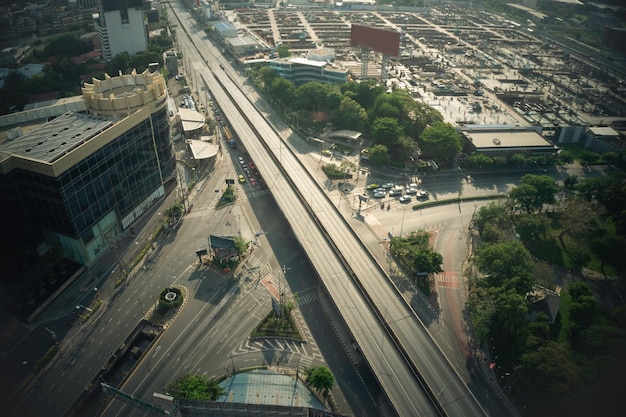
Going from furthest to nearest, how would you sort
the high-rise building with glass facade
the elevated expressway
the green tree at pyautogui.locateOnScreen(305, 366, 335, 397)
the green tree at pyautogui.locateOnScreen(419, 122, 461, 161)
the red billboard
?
the red billboard < the green tree at pyautogui.locateOnScreen(419, 122, 461, 161) < the high-rise building with glass facade < the green tree at pyautogui.locateOnScreen(305, 366, 335, 397) < the elevated expressway

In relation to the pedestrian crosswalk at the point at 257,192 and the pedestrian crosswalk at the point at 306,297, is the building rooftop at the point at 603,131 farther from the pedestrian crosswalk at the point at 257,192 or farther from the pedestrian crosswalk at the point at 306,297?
the pedestrian crosswalk at the point at 306,297

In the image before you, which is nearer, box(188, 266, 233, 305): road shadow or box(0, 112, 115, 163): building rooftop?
box(0, 112, 115, 163): building rooftop

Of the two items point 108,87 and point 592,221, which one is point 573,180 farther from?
point 108,87

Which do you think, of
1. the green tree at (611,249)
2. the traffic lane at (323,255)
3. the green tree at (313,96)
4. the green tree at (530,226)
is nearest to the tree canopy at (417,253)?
the traffic lane at (323,255)

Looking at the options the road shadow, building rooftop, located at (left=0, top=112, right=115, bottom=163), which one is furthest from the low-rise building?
building rooftop, located at (left=0, top=112, right=115, bottom=163)

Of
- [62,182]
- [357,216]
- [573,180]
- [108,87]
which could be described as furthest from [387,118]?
[62,182]

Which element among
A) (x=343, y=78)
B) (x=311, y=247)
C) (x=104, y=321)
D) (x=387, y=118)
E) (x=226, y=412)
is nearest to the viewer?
(x=226, y=412)

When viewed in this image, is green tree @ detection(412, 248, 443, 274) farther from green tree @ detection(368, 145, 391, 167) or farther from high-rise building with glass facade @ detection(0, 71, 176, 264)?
high-rise building with glass facade @ detection(0, 71, 176, 264)
